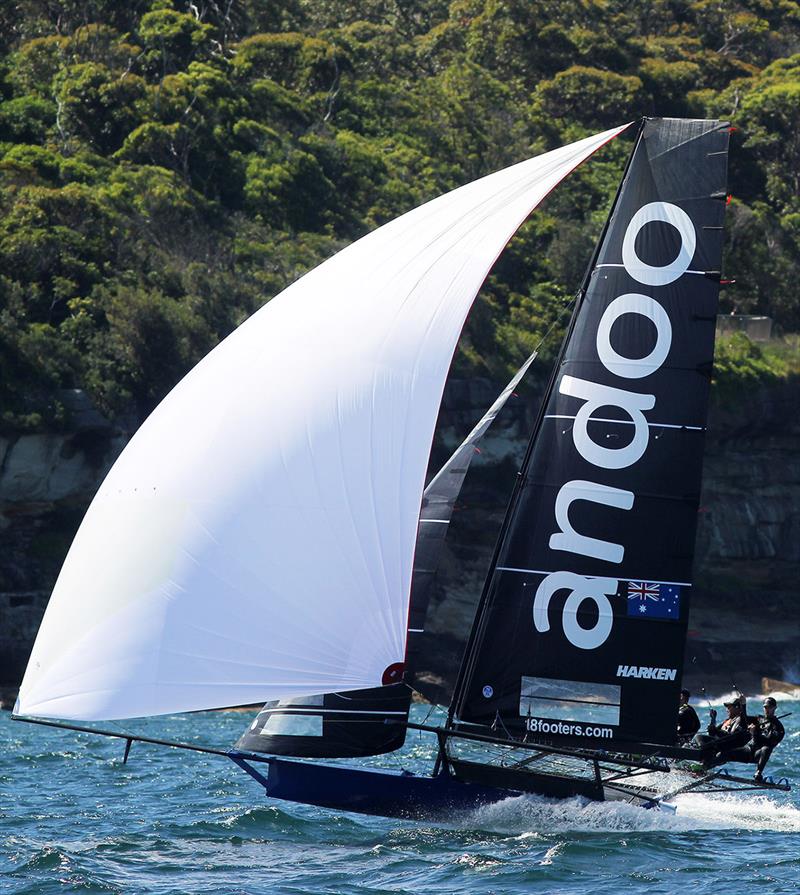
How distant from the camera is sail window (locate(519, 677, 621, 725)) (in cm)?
1148

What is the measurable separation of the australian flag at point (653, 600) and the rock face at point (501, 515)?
17.1m

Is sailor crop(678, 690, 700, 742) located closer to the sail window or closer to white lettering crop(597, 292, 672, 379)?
the sail window

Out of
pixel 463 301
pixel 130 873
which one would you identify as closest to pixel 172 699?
pixel 130 873

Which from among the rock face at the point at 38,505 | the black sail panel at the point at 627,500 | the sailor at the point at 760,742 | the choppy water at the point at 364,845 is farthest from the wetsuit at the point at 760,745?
the rock face at the point at 38,505

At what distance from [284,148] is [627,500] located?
93.6 ft

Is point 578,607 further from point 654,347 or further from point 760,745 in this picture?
point 654,347

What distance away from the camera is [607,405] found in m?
11.5

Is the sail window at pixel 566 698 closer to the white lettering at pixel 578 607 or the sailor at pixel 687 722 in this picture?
the white lettering at pixel 578 607

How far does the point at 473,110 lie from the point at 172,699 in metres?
35.4

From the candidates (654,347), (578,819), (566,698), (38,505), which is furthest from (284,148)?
(578,819)

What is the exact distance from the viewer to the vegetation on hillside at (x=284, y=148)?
30141 mm

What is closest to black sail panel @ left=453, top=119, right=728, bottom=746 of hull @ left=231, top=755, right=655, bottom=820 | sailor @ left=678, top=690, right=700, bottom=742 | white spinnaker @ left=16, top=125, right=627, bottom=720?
hull @ left=231, top=755, right=655, bottom=820

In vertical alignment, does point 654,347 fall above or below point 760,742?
above

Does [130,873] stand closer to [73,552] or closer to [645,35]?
[73,552]
